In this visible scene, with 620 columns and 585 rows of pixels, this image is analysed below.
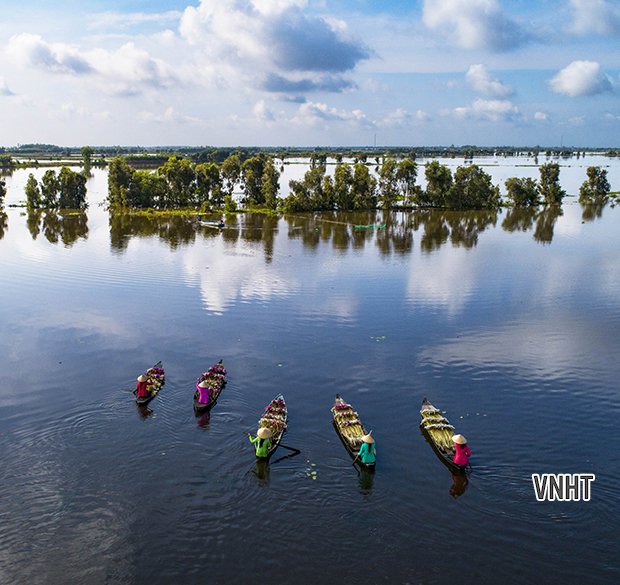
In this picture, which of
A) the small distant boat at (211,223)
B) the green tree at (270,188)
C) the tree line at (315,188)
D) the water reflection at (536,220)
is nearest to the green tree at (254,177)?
the tree line at (315,188)

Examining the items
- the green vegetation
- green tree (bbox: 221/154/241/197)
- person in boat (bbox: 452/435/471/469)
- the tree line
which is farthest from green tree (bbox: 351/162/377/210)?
person in boat (bbox: 452/435/471/469)

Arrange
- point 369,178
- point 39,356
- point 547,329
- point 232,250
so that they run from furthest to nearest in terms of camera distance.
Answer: point 369,178 < point 232,250 < point 547,329 < point 39,356

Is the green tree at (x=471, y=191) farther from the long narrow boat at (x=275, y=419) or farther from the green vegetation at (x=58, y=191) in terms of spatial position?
the long narrow boat at (x=275, y=419)

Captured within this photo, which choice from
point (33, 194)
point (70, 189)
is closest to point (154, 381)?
point (70, 189)

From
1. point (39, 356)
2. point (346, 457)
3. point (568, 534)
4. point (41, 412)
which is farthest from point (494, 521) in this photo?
point (39, 356)

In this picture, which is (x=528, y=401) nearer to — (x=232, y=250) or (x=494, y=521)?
(x=494, y=521)
